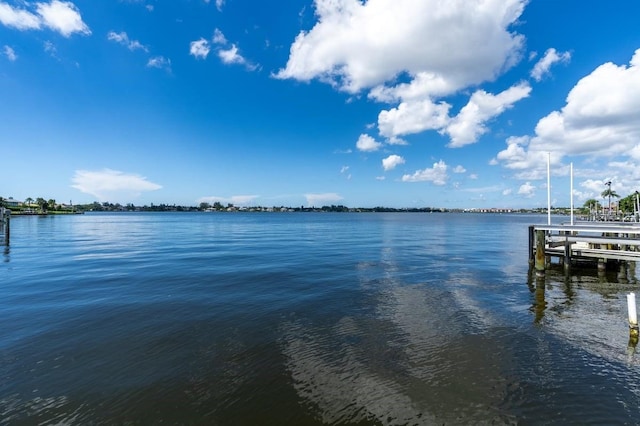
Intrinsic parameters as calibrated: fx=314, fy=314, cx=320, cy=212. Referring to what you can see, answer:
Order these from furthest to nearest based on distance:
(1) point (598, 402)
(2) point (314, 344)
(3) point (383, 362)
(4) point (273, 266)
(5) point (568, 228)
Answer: (4) point (273, 266) → (5) point (568, 228) → (2) point (314, 344) → (3) point (383, 362) → (1) point (598, 402)

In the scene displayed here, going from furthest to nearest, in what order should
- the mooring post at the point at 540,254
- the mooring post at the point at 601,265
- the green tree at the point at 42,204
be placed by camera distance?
the green tree at the point at 42,204 < the mooring post at the point at 601,265 < the mooring post at the point at 540,254

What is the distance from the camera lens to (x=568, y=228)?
2173 cm

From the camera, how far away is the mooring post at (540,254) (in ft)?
65.5

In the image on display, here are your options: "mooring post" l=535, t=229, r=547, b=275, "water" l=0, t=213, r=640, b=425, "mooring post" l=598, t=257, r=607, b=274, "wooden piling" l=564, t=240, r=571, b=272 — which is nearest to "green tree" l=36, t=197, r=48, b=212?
"water" l=0, t=213, r=640, b=425

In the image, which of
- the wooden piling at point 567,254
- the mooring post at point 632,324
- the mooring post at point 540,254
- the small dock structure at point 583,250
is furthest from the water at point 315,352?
the wooden piling at point 567,254

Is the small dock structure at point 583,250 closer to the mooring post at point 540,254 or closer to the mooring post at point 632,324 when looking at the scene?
the mooring post at point 540,254

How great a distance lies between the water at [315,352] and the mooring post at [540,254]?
110 centimetres

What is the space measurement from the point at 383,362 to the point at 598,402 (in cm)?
484

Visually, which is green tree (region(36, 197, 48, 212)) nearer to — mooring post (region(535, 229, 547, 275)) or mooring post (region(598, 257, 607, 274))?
mooring post (region(535, 229, 547, 275))

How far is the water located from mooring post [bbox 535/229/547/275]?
1103 mm

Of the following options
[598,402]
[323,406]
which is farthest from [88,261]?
[598,402]

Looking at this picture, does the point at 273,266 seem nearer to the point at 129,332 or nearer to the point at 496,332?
the point at 129,332

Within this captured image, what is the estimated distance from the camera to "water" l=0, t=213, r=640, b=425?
6.84 meters

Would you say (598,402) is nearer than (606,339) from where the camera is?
Yes
